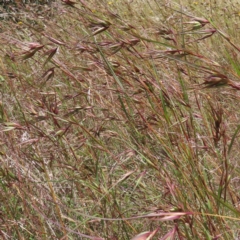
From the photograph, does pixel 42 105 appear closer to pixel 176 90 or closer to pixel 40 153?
pixel 40 153

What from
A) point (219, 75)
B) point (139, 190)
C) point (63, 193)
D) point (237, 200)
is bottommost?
point (63, 193)

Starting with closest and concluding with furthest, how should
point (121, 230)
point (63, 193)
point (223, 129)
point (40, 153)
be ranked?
point (223, 129), point (121, 230), point (40, 153), point (63, 193)

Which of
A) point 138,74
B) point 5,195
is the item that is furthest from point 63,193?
point 138,74

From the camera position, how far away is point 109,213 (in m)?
1.21

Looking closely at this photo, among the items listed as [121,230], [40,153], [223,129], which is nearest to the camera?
[223,129]

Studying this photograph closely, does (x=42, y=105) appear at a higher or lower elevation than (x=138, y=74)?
lower

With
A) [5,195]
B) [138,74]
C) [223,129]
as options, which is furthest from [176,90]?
[5,195]

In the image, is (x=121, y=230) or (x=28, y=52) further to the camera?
(x=121, y=230)

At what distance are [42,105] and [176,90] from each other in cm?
37

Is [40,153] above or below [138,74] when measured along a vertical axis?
below

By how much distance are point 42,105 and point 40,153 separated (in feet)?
0.52

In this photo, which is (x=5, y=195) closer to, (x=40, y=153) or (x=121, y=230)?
(x=40, y=153)

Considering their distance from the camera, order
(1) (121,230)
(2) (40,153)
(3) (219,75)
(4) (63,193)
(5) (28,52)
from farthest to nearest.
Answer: (4) (63,193)
(2) (40,153)
(1) (121,230)
(5) (28,52)
(3) (219,75)

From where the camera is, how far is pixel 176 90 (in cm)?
108
